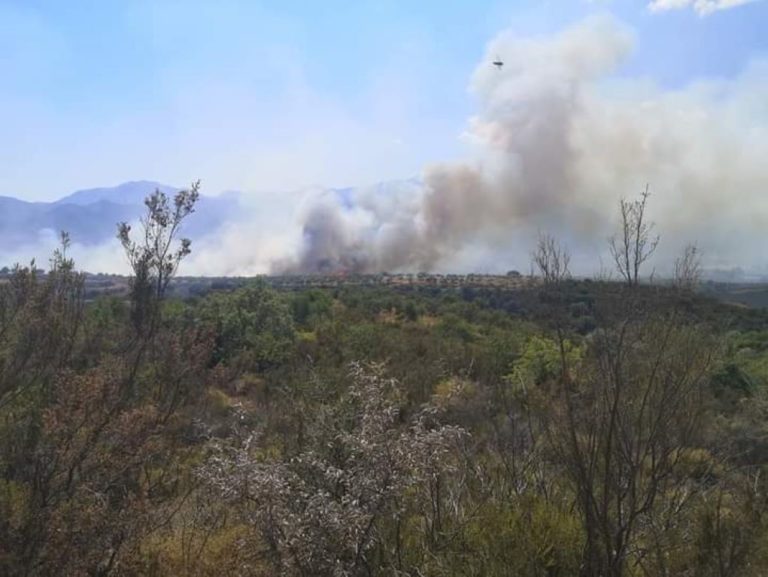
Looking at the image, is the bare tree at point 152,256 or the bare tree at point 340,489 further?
the bare tree at point 152,256

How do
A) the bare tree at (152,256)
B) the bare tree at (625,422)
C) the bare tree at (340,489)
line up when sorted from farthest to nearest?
the bare tree at (152,256) → the bare tree at (625,422) → the bare tree at (340,489)

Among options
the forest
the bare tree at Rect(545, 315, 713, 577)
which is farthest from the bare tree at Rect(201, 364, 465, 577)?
the bare tree at Rect(545, 315, 713, 577)

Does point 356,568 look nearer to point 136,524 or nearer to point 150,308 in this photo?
point 136,524

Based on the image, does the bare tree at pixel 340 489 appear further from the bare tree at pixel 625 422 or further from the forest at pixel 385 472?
the bare tree at pixel 625 422

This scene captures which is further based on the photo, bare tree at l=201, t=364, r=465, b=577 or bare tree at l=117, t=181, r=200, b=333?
bare tree at l=117, t=181, r=200, b=333

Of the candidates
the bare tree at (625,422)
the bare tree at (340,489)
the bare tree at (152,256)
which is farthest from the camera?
A: the bare tree at (152,256)

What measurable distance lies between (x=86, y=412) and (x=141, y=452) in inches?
35.0

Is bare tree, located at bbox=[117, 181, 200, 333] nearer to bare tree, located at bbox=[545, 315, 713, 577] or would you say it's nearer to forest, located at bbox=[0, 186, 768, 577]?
forest, located at bbox=[0, 186, 768, 577]

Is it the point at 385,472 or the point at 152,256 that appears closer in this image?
the point at 385,472

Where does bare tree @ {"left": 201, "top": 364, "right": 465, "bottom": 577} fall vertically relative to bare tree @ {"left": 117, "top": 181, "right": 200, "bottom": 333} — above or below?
below

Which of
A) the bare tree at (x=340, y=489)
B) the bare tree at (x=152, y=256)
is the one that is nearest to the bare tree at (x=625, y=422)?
the bare tree at (x=340, y=489)

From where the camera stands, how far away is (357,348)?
2886 centimetres

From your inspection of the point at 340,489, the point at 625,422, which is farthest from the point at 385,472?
the point at 625,422

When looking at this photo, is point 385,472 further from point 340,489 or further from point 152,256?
point 152,256
